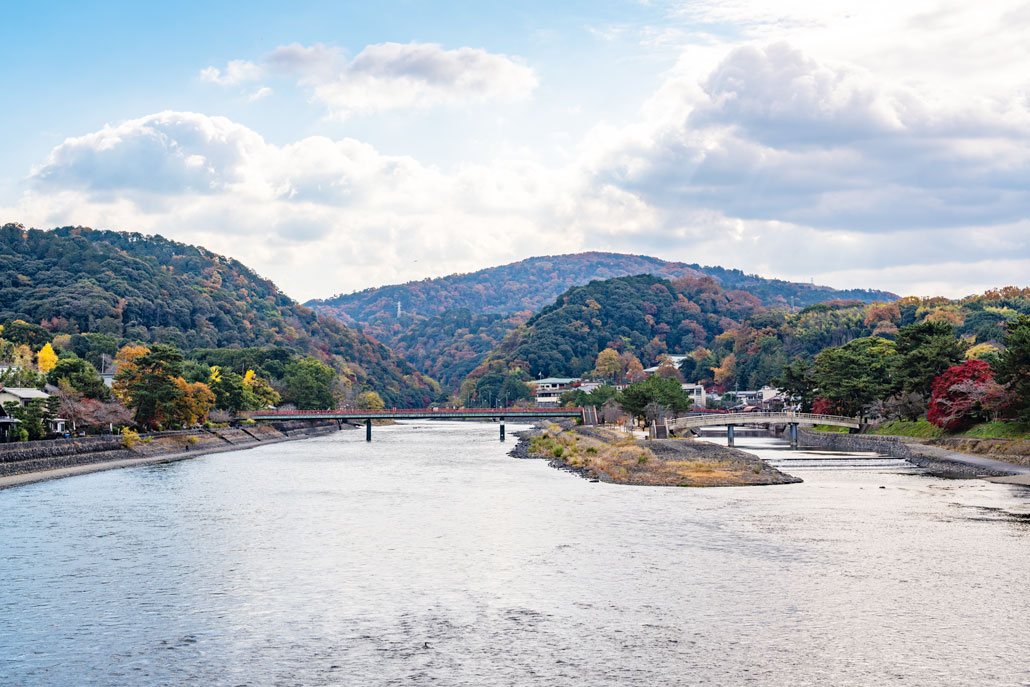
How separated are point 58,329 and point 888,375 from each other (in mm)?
117705

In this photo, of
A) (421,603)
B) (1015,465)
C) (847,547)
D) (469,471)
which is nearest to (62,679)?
(421,603)

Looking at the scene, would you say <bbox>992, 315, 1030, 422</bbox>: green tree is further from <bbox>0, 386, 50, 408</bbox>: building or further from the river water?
<bbox>0, 386, 50, 408</bbox>: building

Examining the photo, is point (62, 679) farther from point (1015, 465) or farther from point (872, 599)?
point (1015, 465)

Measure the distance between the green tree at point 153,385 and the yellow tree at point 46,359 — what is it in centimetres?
2855

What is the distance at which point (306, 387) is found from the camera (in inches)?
5586

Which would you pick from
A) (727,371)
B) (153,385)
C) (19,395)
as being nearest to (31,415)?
(19,395)

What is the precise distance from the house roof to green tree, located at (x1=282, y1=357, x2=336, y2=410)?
69.2m

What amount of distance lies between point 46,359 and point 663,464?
3315 inches

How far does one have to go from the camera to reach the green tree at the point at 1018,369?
58188 mm

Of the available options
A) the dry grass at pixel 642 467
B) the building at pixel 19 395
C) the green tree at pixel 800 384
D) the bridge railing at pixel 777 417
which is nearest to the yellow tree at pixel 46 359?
the building at pixel 19 395

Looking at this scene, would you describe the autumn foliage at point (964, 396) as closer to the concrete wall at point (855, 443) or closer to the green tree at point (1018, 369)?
the green tree at point (1018, 369)

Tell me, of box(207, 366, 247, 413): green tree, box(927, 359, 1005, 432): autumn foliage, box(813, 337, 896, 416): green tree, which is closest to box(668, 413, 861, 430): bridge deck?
box(813, 337, 896, 416): green tree

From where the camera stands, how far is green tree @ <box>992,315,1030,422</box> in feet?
191

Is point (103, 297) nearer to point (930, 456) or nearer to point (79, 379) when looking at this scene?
point (79, 379)
